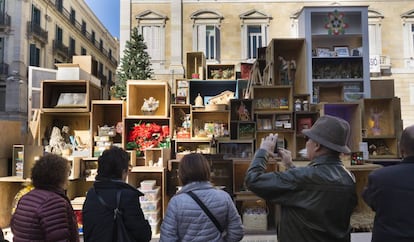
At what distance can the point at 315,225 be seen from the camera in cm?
142

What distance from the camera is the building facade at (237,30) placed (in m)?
12.7

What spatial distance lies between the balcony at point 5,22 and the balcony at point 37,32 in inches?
36.9

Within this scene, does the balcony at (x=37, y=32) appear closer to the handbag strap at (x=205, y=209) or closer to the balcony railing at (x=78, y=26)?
the balcony railing at (x=78, y=26)

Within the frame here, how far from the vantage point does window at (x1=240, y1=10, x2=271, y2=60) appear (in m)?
13.1

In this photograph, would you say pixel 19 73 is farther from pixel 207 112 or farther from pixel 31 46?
pixel 207 112

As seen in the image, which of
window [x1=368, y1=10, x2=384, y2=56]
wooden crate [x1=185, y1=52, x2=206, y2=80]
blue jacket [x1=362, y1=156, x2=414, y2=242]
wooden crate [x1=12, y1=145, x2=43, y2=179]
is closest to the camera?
blue jacket [x1=362, y1=156, x2=414, y2=242]

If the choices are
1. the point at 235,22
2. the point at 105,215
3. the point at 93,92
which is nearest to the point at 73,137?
the point at 93,92

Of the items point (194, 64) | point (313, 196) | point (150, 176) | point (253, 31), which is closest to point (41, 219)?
point (313, 196)

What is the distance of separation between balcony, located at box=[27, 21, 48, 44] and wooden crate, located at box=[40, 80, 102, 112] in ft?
51.4

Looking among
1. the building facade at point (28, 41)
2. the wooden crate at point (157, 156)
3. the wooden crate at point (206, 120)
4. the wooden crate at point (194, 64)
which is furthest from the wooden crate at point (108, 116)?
the building facade at point (28, 41)

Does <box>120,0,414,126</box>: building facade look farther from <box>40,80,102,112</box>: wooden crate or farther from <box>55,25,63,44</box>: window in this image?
<box>55,25,63,44</box>: window

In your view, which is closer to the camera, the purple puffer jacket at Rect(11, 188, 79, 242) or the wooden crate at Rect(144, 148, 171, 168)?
the purple puffer jacket at Rect(11, 188, 79, 242)

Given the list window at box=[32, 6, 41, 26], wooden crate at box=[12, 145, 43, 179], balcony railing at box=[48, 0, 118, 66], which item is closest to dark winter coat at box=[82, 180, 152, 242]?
wooden crate at box=[12, 145, 43, 179]

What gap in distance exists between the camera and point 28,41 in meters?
17.5
